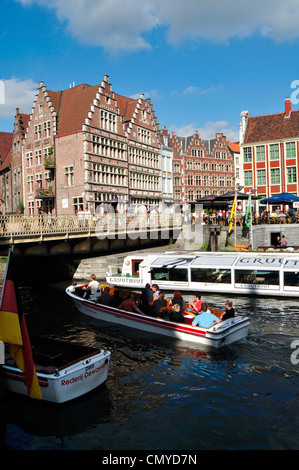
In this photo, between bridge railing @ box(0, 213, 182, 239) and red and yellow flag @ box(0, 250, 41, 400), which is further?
bridge railing @ box(0, 213, 182, 239)

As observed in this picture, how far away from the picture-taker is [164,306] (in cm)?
1489

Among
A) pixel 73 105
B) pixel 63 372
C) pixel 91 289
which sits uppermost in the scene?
pixel 73 105

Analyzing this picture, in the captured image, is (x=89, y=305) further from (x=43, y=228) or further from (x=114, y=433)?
(x=114, y=433)

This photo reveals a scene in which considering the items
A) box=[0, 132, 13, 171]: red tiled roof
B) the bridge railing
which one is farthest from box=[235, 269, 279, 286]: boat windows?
box=[0, 132, 13, 171]: red tiled roof

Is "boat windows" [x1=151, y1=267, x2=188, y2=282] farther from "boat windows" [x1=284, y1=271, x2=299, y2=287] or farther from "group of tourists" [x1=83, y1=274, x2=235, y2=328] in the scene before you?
"group of tourists" [x1=83, y1=274, x2=235, y2=328]

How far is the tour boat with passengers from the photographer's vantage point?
19859 mm

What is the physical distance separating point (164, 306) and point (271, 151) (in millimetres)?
37672

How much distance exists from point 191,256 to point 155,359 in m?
11.6

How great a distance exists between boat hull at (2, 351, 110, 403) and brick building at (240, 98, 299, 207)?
39.7 metres

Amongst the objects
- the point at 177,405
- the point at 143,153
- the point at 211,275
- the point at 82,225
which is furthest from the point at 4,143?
the point at 177,405

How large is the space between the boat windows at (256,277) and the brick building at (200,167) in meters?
Result: 35.8

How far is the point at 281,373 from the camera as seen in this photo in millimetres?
10398

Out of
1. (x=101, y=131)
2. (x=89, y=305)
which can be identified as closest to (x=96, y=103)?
(x=101, y=131)
